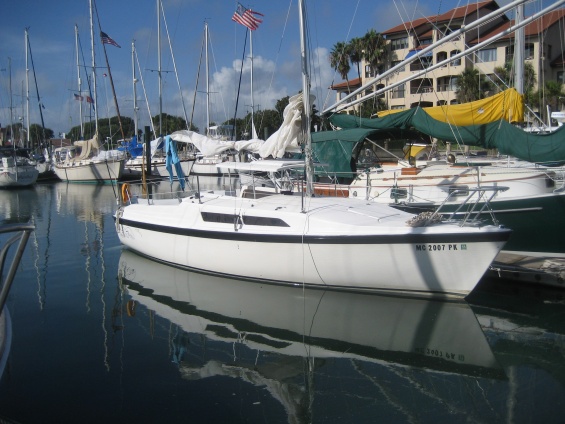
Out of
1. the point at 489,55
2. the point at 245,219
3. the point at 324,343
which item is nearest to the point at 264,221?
the point at 245,219

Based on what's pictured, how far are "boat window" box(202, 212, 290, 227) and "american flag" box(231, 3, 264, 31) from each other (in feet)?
51.6

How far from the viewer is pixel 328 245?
10.5 metres

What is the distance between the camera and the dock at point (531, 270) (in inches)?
440

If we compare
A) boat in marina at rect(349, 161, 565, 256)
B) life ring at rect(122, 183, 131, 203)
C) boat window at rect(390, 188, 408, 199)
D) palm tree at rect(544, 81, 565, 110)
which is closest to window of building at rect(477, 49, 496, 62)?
palm tree at rect(544, 81, 565, 110)

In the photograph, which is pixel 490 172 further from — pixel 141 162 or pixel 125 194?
pixel 141 162

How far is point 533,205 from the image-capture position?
497 inches

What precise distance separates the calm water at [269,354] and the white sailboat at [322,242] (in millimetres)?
426

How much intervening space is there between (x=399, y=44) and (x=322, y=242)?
50232 millimetres

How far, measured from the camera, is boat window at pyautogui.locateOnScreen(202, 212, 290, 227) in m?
11.2

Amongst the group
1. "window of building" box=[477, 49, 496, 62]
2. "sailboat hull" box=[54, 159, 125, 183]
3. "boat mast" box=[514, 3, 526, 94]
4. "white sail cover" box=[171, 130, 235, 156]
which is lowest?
"sailboat hull" box=[54, 159, 125, 183]

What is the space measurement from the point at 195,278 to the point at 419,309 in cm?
538

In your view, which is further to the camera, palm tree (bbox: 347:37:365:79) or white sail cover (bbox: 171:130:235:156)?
palm tree (bbox: 347:37:365:79)

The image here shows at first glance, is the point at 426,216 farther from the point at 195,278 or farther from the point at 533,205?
the point at 195,278

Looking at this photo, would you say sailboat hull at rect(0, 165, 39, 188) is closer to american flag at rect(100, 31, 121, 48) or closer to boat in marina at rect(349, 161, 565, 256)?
american flag at rect(100, 31, 121, 48)
